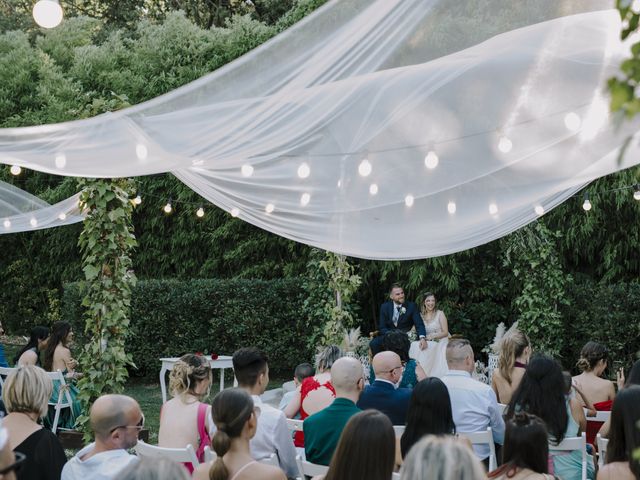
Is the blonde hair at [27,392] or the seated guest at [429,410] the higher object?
the blonde hair at [27,392]

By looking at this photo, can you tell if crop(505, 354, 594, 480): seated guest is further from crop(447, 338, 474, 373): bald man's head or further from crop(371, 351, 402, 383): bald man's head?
crop(371, 351, 402, 383): bald man's head

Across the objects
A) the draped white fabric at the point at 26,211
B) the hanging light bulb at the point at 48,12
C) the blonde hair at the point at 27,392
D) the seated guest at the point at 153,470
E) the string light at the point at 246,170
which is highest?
the hanging light bulb at the point at 48,12

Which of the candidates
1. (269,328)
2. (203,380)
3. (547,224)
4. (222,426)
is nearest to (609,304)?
(547,224)

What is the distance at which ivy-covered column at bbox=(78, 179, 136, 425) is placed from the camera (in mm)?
6859

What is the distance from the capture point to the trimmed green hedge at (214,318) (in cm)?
1255

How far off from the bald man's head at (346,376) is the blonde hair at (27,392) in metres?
1.34

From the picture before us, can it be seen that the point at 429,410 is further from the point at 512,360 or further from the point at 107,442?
the point at 512,360

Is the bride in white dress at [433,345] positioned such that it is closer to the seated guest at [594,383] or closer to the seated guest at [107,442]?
the seated guest at [594,383]

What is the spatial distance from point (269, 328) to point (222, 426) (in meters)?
9.39

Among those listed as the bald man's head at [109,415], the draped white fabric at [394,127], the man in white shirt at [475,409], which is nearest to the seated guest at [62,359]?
the draped white fabric at [394,127]

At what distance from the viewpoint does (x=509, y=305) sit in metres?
12.1

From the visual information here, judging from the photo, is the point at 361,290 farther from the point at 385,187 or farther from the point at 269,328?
the point at 385,187

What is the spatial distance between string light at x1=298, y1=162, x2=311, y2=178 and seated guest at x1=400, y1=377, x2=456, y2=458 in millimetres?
1573

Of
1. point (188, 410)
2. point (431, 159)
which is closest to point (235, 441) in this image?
point (188, 410)
